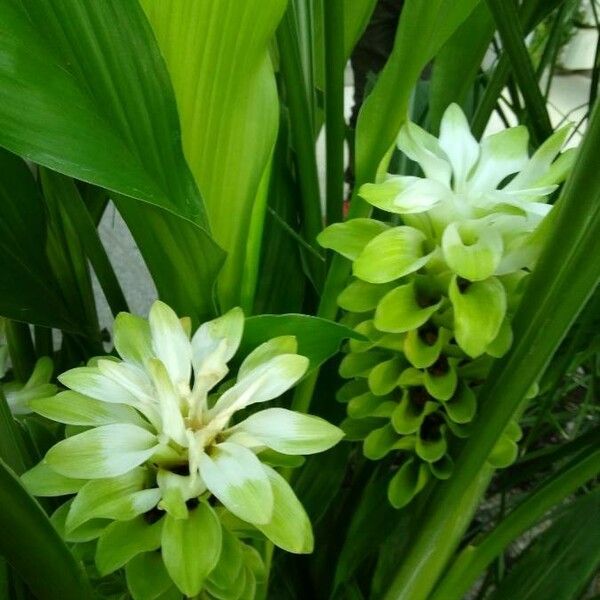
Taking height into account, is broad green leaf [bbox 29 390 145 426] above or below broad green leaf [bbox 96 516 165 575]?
above

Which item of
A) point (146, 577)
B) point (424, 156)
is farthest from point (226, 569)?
point (424, 156)

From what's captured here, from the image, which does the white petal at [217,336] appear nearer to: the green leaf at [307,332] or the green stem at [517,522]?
the green leaf at [307,332]

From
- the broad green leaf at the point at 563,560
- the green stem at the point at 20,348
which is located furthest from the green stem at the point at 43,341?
the broad green leaf at the point at 563,560

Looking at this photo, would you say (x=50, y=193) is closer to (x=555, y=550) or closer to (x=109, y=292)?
(x=109, y=292)

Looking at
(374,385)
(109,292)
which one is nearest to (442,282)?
(374,385)

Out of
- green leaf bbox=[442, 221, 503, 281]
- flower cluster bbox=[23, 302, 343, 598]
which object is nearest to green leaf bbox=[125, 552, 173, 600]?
flower cluster bbox=[23, 302, 343, 598]

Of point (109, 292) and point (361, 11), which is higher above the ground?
point (361, 11)

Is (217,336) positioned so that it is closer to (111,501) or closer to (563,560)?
(111,501)

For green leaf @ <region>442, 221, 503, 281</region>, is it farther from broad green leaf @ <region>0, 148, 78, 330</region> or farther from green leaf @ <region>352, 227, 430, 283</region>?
broad green leaf @ <region>0, 148, 78, 330</region>
